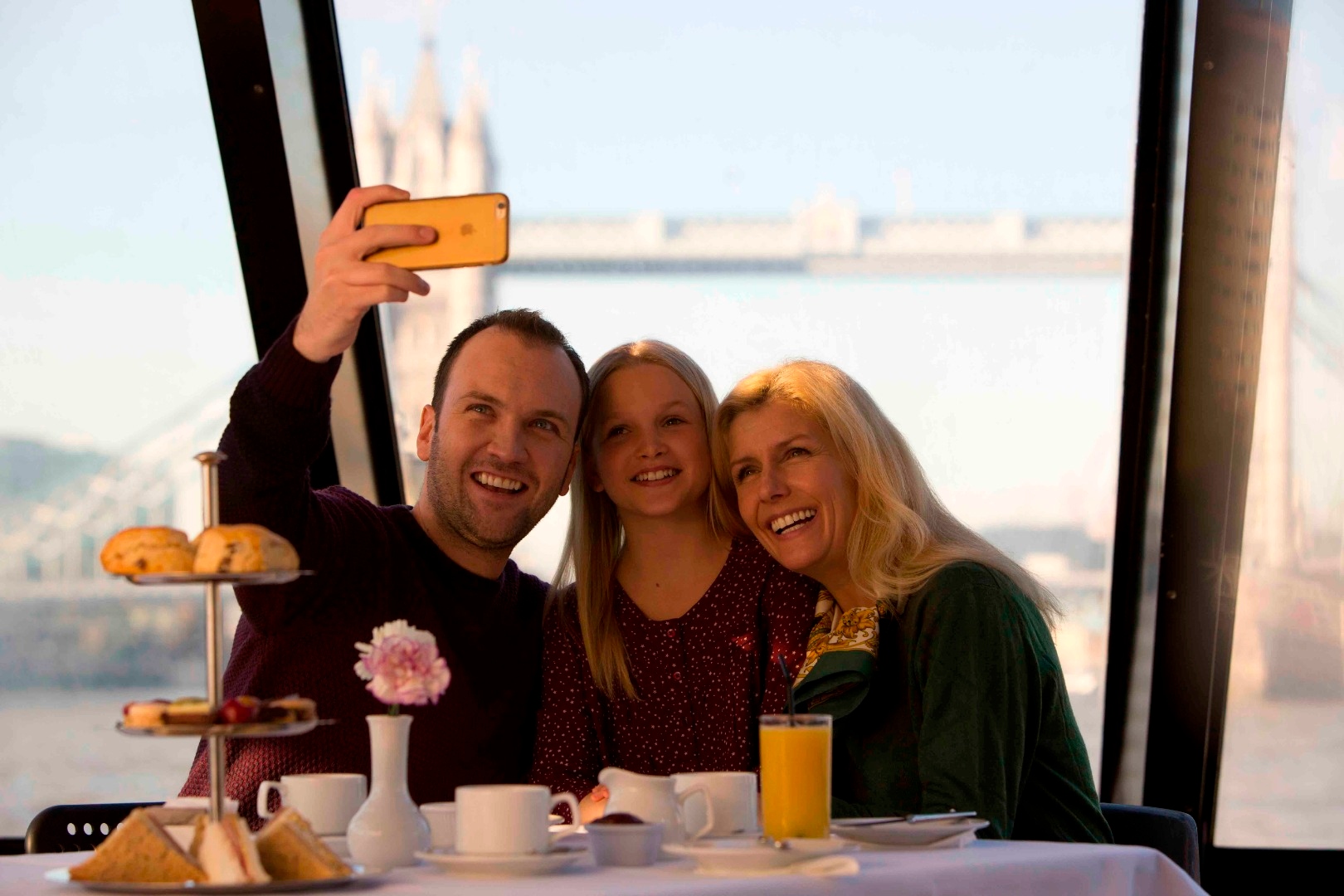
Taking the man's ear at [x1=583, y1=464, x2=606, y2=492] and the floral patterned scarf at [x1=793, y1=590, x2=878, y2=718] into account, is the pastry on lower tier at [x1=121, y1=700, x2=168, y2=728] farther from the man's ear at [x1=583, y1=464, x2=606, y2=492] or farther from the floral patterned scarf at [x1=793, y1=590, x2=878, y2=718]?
the man's ear at [x1=583, y1=464, x2=606, y2=492]

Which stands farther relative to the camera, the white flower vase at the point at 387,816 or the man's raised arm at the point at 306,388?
the man's raised arm at the point at 306,388

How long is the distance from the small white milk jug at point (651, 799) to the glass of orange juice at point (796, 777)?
64mm

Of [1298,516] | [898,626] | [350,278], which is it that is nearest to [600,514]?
[898,626]

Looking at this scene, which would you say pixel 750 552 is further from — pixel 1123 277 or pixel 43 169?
pixel 43 169

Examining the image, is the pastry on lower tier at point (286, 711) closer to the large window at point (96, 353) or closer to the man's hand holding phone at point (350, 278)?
the man's hand holding phone at point (350, 278)

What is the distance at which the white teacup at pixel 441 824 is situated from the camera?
146 cm

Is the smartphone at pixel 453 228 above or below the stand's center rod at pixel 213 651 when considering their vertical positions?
above

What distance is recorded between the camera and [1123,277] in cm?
301

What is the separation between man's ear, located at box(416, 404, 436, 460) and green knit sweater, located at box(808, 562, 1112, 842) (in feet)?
2.75

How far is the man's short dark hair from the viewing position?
241cm

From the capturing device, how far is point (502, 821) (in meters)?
1.31

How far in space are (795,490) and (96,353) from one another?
1.52 meters

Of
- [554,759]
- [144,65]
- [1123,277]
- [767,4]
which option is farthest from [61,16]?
[1123,277]

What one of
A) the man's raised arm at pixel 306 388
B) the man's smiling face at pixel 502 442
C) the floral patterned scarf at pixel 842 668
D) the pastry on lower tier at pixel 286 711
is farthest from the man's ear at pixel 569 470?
the pastry on lower tier at pixel 286 711
